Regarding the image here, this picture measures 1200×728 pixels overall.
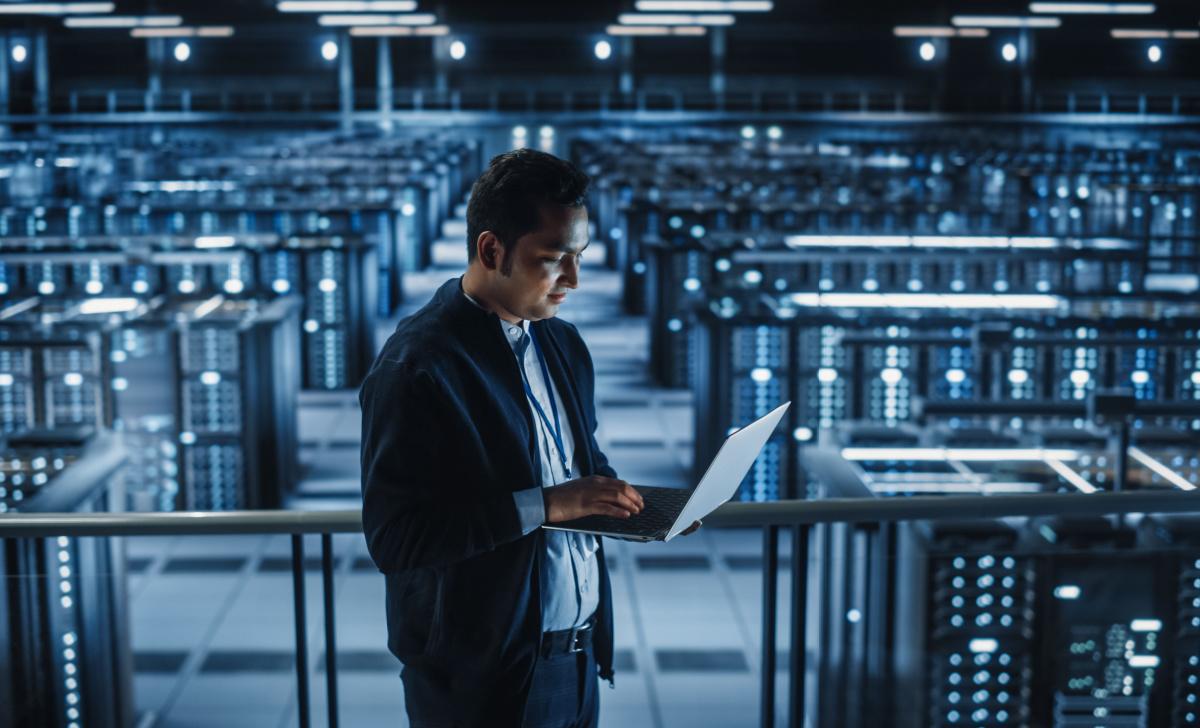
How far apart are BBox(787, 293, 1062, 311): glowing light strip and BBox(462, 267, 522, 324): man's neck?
18.5ft

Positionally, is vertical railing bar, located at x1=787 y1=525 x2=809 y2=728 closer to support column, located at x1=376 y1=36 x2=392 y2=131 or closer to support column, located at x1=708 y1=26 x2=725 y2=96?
support column, located at x1=376 y1=36 x2=392 y2=131

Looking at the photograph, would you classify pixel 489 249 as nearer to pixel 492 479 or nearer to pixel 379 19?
pixel 492 479

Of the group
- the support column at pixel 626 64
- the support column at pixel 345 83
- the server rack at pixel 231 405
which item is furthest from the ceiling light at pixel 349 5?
the server rack at pixel 231 405

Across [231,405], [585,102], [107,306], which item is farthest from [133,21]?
[231,405]

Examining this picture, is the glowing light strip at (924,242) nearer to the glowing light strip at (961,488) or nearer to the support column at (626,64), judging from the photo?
the glowing light strip at (961,488)

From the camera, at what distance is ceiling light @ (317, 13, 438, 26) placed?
27000mm

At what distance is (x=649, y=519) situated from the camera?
1962 millimetres

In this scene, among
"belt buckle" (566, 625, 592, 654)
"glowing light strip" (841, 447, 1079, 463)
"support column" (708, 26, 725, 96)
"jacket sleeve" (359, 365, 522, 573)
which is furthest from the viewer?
"support column" (708, 26, 725, 96)

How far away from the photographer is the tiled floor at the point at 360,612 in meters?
3.38

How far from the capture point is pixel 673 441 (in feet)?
31.6

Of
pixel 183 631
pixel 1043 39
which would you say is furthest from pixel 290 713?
pixel 1043 39

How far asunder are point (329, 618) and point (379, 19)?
2736cm

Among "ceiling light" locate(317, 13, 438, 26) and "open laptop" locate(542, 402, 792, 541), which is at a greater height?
"ceiling light" locate(317, 13, 438, 26)

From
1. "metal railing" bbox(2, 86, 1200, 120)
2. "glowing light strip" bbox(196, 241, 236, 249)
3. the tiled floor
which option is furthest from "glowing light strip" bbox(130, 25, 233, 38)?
the tiled floor
